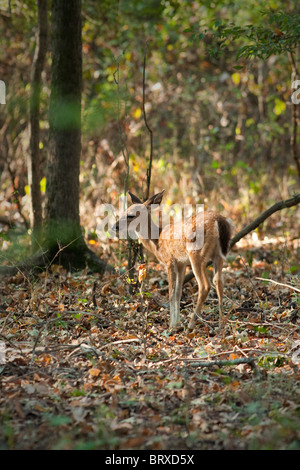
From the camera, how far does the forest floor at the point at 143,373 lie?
3.94 m

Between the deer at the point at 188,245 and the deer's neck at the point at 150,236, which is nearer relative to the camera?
the deer at the point at 188,245

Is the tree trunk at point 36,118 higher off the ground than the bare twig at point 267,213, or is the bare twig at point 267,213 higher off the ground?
the tree trunk at point 36,118

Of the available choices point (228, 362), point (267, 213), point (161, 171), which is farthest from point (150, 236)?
point (161, 171)

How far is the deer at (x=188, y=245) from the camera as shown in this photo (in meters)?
6.45

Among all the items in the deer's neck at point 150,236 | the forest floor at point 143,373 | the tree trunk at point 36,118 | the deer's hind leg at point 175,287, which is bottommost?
the forest floor at point 143,373

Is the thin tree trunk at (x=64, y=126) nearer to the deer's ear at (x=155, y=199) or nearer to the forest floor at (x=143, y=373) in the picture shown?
the forest floor at (x=143, y=373)

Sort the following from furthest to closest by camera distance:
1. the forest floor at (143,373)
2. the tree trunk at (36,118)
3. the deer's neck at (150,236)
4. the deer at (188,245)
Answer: the tree trunk at (36,118) → the deer's neck at (150,236) → the deer at (188,245) → the forest floor at (143,373)

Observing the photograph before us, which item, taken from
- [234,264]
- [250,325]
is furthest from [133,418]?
[234,264]

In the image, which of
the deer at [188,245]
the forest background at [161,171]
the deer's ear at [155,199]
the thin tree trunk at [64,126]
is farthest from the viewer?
the thin tree trunk at [64,126]

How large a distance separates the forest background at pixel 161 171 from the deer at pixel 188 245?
436mm

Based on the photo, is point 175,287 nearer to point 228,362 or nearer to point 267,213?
point 267,213

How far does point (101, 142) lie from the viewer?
45.0 feet

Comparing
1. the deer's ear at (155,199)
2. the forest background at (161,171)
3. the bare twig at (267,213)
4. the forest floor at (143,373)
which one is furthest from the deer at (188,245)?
the bare twig at (267,213)
